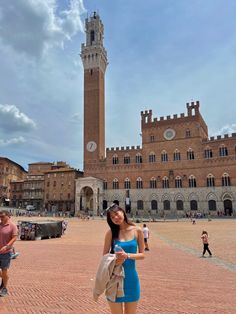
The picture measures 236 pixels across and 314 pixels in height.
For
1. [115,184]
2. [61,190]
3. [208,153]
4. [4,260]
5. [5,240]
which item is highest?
[208,153]

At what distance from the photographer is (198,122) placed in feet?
166

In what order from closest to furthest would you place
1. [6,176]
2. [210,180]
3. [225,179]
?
[225,179] → [210,180] → [6,176]

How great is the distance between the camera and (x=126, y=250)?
134 inches

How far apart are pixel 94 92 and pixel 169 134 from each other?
777 inches

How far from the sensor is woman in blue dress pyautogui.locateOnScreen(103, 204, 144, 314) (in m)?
3.25

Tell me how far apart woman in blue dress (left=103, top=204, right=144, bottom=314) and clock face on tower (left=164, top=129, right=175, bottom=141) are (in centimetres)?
5031

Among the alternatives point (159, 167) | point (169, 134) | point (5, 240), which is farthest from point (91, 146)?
point (5, 240)

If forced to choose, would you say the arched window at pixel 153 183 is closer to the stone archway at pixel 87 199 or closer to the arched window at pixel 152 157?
the arched window at pixel 152 157

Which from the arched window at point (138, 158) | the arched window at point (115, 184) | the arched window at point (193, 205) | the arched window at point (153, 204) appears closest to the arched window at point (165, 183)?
the arched window at point (153, 204)

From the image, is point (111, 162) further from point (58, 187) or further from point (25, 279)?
point (25, 279)

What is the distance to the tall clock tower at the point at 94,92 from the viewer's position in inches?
2290

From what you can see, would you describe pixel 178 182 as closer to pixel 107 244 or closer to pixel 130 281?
pixel 107 244

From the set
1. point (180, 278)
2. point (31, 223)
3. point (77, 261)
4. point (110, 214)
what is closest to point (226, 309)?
point (180, 278)

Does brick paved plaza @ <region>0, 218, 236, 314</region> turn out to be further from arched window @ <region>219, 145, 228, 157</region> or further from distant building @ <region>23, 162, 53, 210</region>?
distant building @ <region>23, 162, 53, 210</region>
